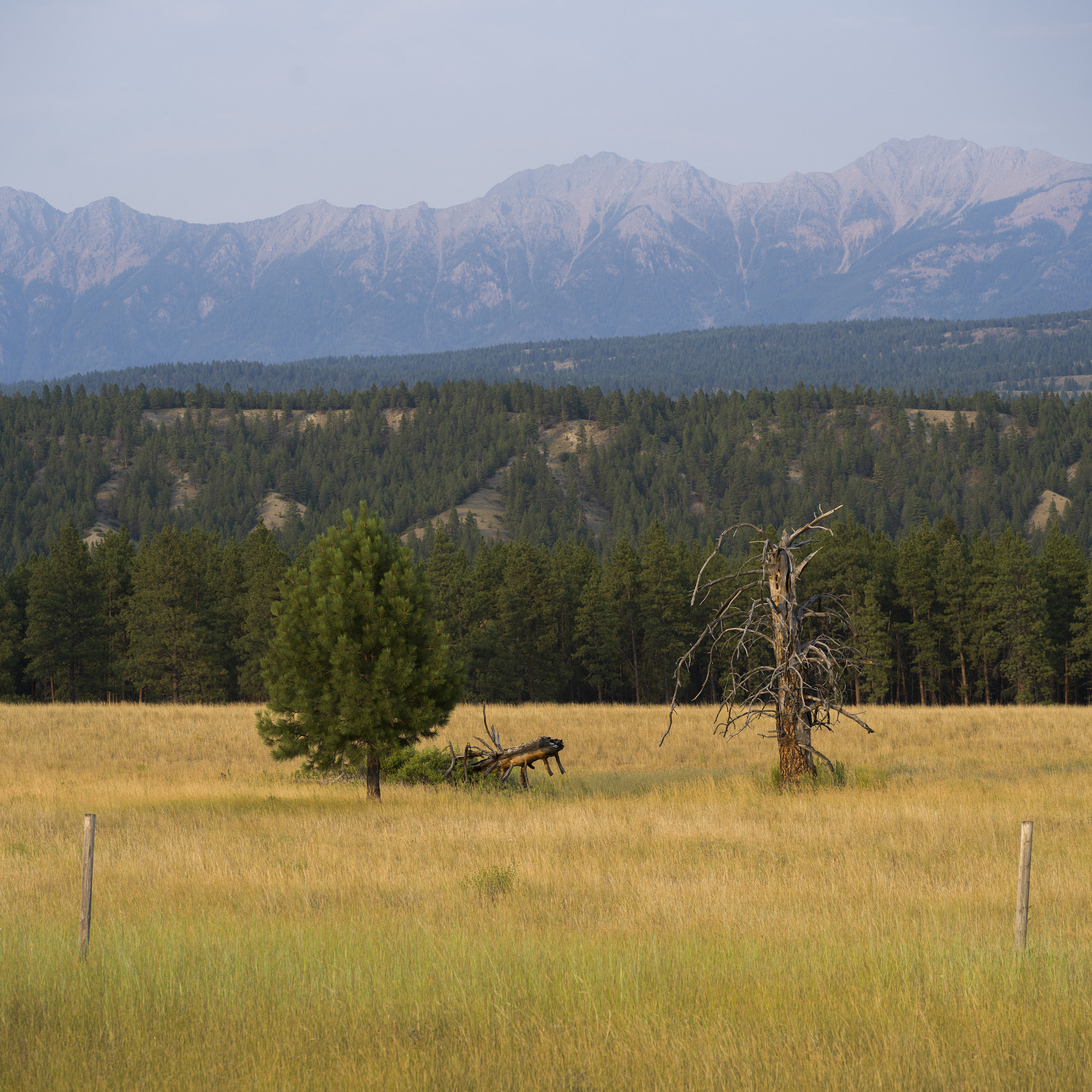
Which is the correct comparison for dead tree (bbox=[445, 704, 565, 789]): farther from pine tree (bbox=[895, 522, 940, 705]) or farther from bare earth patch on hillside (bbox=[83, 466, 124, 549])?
bare earth patch on hillside (bbox=[83, 466, 124, 549])

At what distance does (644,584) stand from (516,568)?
27.7 ft

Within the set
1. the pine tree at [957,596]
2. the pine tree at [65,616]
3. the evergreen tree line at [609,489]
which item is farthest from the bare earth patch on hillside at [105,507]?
the pine tree at [957,596]

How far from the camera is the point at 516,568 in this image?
233 ft

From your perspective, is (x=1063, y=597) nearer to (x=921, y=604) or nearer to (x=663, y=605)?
(x=921, y=604)

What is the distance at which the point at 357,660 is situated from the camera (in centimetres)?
2156

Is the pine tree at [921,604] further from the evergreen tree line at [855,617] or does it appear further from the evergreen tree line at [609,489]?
the evergreen tree line at [609,489]

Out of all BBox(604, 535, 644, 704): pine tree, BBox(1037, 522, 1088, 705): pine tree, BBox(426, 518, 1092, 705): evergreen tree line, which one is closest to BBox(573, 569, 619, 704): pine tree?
BBox(426, 518, 1092, 705): evergreen tree line

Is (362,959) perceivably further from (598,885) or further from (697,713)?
(697,713)

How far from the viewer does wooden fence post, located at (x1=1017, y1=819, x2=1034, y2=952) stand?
8.36 m

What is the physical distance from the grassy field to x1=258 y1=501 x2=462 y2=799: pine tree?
1.33 m

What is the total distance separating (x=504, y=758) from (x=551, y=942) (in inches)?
522

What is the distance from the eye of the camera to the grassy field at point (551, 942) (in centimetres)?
662

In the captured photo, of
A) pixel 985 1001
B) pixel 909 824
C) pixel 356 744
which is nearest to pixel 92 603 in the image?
pixel 356 744

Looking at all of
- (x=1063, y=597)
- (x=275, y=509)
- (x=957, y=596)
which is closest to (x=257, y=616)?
(x=957, y=596)
